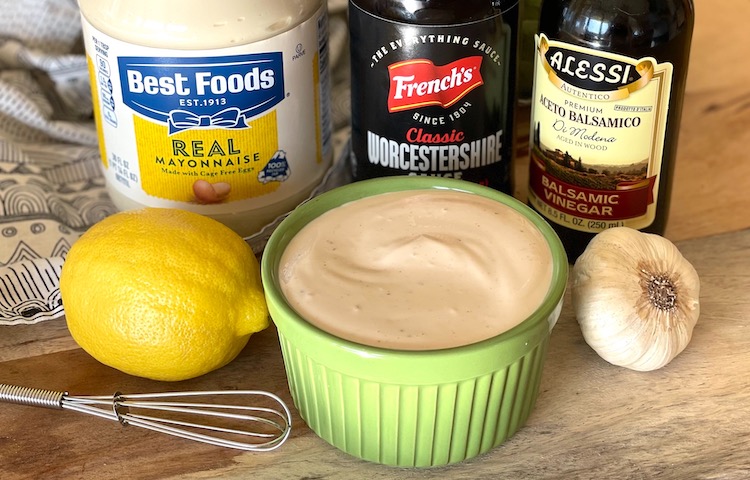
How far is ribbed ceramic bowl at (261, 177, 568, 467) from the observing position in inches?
26.7

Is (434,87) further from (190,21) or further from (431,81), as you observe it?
(190,21)

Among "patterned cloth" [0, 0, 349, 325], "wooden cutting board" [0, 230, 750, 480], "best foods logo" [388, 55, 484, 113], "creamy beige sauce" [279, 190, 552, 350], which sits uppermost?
"best foods logo" [388, 55, 484, 113]

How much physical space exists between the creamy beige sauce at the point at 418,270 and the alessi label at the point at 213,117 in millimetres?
141

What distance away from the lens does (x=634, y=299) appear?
79cm

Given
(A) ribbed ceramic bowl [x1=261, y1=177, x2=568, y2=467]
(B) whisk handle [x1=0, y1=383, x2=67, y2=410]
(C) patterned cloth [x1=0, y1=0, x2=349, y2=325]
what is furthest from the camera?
(C) patterned cloth [x1=0, y1=0, x2=349, y2=325]

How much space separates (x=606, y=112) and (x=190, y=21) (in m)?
0.35

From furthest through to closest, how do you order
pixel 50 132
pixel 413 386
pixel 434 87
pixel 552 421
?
pixel 50 132
pixel 434 87
pixel 552 421
pixel 413 386

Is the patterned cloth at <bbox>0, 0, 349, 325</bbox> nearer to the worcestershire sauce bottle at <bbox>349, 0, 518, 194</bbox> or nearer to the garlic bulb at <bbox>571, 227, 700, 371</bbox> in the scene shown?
the worcestershire sauce bottle at <bbox>349, 0, 518, 194</bbox>

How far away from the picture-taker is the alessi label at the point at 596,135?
2.77 ft

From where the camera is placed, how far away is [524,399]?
76 centimetres

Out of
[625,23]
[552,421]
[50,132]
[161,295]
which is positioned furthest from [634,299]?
[50,132]

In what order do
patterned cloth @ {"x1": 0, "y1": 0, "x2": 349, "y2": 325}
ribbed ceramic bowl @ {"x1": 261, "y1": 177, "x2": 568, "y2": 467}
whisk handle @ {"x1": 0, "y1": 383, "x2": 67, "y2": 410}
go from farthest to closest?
patterned cloth @ {"x1": 0, "y1": 0, "x2": 349, "y2": 325}, whisk handle @ {"x1": 0, "y1": 383, "x2": 67, "y2": 410}, ribbed ceramic bowl @ {"x1": 261, "y1": 177, "x2": 568, "y2": 467}

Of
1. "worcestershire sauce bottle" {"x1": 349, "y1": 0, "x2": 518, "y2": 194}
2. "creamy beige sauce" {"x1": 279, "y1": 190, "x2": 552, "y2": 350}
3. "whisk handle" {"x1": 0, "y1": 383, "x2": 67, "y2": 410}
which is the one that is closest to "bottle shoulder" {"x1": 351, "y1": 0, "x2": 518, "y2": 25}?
"worcestershire sauce bottle" {"x1": 349, "y1": 0, "x2": 518, "y2": 194}

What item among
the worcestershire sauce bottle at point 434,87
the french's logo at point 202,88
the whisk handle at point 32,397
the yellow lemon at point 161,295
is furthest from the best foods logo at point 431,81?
the whisk handle at point 32,397
